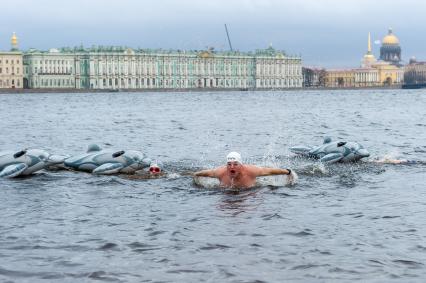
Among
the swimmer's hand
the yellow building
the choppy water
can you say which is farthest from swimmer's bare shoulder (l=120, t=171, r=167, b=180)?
the yellow building

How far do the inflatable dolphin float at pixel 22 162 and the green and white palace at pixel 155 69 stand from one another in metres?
139

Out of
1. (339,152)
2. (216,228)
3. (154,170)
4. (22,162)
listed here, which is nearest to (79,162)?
(22,162)

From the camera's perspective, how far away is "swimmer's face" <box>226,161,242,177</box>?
1346 centimetres

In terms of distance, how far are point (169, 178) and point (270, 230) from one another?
17.2ft

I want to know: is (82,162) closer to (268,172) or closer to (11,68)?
(268,172)

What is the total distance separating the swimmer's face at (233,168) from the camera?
13.5 meters

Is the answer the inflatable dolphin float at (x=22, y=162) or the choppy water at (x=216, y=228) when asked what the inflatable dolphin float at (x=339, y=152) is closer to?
the choppy water at (x=216, y=228)

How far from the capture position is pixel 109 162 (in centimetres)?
1595

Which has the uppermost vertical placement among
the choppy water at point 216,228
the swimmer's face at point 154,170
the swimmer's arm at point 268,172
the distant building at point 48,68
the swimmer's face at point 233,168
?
the distant building at point 48,68

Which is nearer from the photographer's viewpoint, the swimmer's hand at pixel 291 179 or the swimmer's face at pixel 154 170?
the swimmer's hand at pixel 291 179

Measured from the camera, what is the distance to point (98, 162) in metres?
16.0

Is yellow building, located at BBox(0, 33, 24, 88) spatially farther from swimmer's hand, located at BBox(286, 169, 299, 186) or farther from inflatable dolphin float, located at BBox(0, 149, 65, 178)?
swimmer's hand, located at BBox(286, 169, 299, 186)

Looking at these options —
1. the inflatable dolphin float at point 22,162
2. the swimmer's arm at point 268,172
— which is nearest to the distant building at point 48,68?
the inflatable dolphin float at point 22,162

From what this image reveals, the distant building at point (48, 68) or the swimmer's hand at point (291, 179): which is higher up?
the distant building at point (48, 68)
